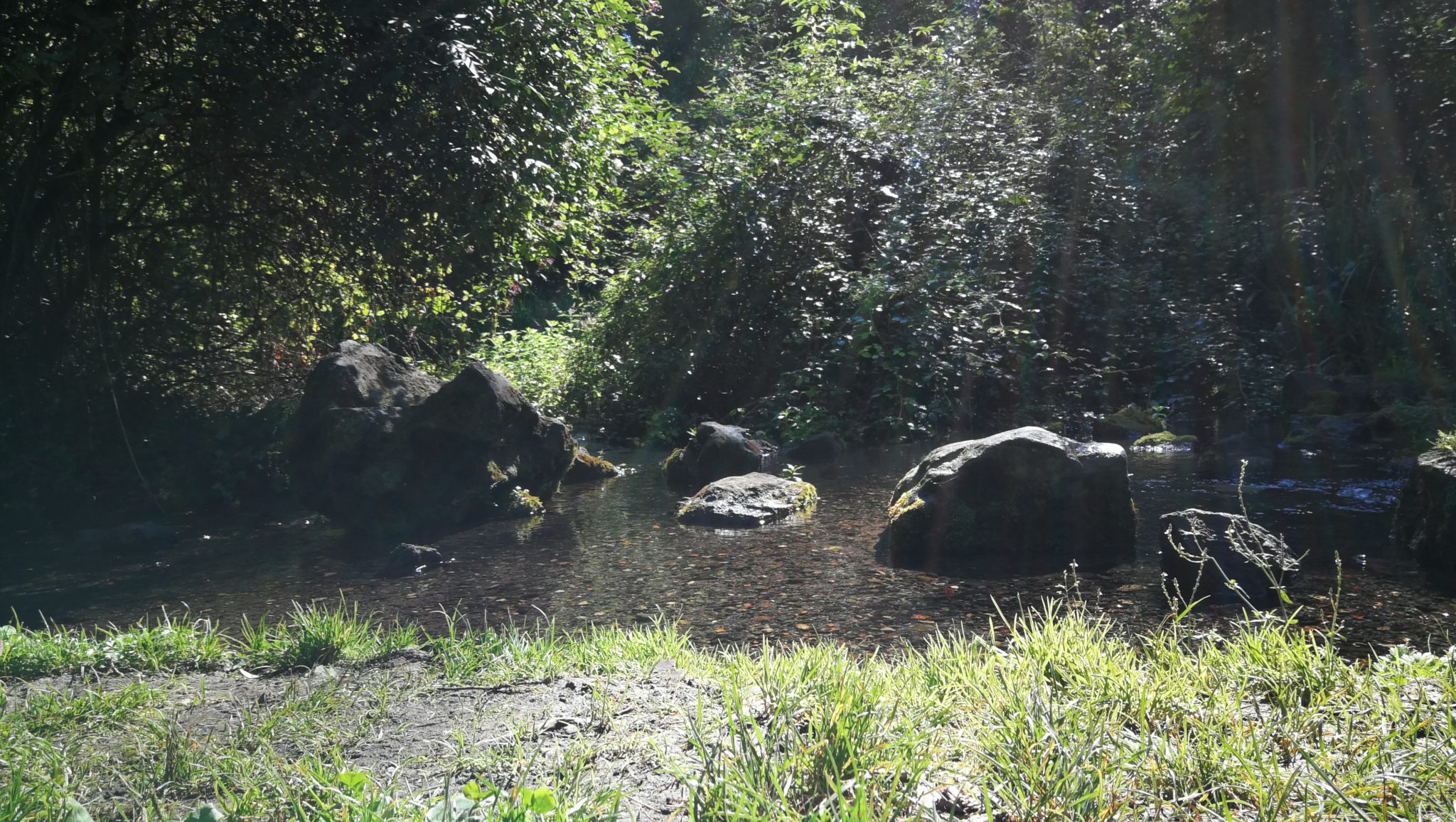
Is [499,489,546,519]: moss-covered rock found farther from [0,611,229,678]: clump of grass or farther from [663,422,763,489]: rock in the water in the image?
[0,611,229,678]: clump of grass

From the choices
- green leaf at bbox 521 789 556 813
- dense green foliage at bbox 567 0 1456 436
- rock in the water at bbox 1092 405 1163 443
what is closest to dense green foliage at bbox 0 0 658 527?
dense green foliage at bbox 567 0 1456 436

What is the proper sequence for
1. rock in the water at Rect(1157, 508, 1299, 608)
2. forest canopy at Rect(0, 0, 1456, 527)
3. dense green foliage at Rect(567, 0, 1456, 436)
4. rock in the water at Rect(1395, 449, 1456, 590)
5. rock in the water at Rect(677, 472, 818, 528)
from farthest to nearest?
dense green foliage at Rect(567, 0, 1456, 436) → forest canopy at Rect(0, 0, 1456, 527) → rock in the water at Rect(677, 472, 818, 528) → rock in the water at Rect(1395, 449, 1456, 590) → rock in the water at Rect(1157, 508, 1299, 608)

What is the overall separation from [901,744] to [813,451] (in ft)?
30.8

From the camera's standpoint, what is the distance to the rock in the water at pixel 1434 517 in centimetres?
543

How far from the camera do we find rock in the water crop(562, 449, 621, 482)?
1167cm

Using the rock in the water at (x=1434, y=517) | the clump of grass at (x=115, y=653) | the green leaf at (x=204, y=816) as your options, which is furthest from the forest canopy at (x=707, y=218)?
the green leaf at (x=204, y=816)

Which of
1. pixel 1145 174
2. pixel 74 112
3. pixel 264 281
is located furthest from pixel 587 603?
pixel 1145 174

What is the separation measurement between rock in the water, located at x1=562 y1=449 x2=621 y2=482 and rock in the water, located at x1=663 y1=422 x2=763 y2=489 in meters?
1.23

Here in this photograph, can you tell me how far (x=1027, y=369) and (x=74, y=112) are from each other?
1057 centimetres

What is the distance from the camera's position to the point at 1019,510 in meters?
6.93

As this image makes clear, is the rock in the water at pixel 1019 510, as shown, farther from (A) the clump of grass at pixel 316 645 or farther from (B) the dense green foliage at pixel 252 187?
(B) the dense green foliage at pixel 252 187

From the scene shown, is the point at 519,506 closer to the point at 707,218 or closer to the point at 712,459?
the point at 712,459

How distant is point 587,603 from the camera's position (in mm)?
6117

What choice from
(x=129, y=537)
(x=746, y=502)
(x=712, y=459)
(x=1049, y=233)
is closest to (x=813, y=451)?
(x=712, y=459)
